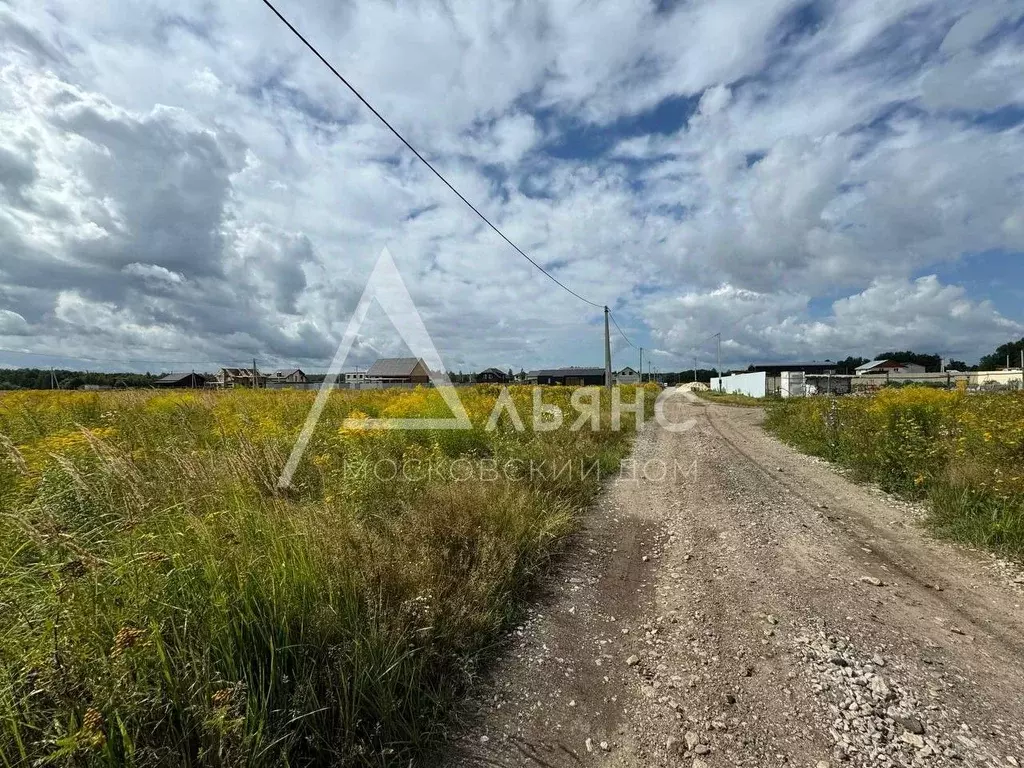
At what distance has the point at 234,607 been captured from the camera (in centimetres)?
215

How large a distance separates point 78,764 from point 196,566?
0.87 m

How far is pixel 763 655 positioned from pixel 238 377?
1687 centimetres

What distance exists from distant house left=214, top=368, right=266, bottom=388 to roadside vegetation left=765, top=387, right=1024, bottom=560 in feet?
52.4

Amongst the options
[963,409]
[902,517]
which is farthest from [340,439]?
[963,409]

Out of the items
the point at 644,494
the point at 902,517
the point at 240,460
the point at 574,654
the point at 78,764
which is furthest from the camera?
the point at 644,494

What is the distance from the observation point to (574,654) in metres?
2.88

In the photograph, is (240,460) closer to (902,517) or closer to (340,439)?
(340,439)

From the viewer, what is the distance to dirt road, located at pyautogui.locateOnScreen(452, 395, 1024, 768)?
2133 millimetres

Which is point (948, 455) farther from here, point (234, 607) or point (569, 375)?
point (569, 375)

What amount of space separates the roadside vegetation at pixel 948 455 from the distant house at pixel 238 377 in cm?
1597

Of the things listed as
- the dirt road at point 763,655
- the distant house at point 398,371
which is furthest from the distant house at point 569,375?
the dirt road at point 763,655

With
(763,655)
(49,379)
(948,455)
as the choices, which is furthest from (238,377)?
(948,455)

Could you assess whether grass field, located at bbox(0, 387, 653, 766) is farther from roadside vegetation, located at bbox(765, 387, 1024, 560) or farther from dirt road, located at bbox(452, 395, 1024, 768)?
roadside vegetation, located at bbox(765, 387, 1024, 560)

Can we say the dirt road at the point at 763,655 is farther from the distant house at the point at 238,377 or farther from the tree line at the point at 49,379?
the tree line at the point at 49,379
